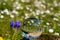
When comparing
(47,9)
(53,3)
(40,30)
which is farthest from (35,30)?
(53,3)

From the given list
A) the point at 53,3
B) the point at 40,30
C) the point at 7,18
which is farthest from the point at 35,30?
the point at 53,3

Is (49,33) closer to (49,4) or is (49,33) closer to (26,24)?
(26,24)

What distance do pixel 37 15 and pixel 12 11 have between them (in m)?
0.78

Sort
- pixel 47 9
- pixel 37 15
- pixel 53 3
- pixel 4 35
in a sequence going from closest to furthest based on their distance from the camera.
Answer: pixel 4 35 → pixel 37 15 → pixel 47 9 → pixel 53 3

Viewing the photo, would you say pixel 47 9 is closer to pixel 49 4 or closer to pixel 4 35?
pixel 49 4

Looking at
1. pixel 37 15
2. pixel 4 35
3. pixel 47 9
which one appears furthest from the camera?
pixel 47 9

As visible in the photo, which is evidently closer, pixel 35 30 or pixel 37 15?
pixel 35 30

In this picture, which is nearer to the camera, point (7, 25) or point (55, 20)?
point (7, 25)

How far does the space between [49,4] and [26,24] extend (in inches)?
92.2

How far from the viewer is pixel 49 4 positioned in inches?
334

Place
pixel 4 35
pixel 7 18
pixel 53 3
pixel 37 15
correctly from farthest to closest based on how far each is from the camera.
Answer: pixel 53 3, pixel 37 15, pixel 7 18, pixel 4 35

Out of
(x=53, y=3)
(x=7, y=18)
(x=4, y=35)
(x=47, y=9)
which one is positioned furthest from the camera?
(x=53, y=3)

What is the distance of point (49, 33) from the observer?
20.1 feet

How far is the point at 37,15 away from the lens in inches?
287
